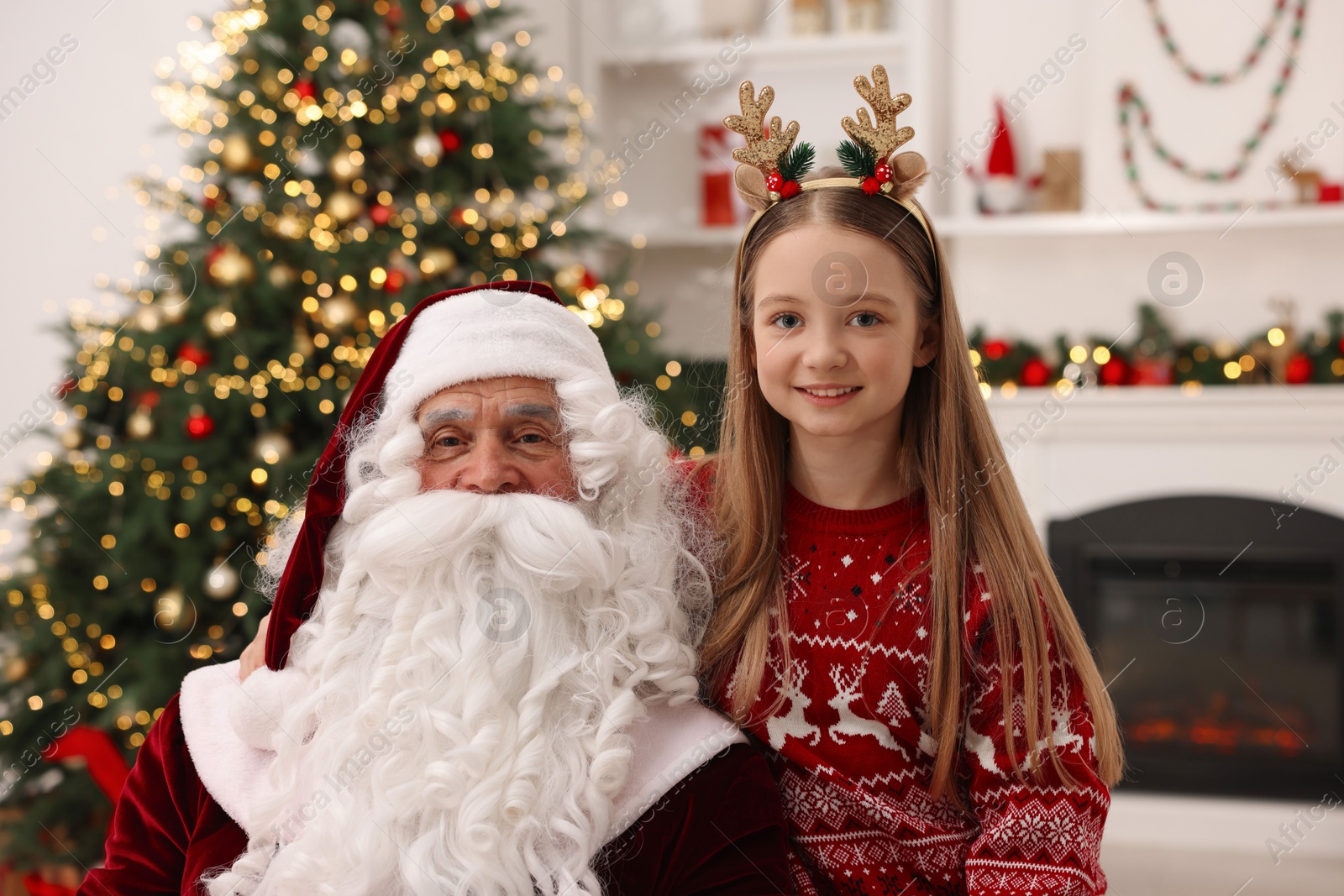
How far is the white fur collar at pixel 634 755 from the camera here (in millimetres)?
1416

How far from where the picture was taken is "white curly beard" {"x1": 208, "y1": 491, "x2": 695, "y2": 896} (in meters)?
1.33

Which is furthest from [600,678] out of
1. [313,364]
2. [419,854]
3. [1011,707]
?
[313,364]

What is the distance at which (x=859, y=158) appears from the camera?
4.88 feet

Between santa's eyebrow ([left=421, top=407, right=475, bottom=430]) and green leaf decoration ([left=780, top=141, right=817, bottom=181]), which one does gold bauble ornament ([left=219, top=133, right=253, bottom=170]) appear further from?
green leaf decoration ([left=780, top=141, right=817, bottom=181])

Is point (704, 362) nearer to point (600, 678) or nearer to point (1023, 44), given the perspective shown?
point (600, 678)

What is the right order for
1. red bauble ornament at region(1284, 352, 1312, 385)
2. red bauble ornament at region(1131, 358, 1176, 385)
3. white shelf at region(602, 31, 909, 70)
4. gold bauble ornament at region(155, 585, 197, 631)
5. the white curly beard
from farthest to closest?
white shelf at region(602, 31, 909, 70)
red bauble ornament at region(1131, 358, 1176, 385)
red bauble ornament at region(1284, 352, 1312, 385)
gold bauble ornament at region(155, 585, 197, 631)
the white curly beard

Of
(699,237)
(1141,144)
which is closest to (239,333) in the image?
(699,237)

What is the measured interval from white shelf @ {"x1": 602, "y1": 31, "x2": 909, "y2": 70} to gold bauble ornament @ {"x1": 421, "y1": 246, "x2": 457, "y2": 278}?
189cm

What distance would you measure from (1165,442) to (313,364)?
2.99 m

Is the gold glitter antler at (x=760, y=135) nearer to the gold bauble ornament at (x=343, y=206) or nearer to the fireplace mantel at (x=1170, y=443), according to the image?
the gold bauble ornament at (x=343, y=206)

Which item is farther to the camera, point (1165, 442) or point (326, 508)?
point (1165, 442)

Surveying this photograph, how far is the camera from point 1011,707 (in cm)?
143

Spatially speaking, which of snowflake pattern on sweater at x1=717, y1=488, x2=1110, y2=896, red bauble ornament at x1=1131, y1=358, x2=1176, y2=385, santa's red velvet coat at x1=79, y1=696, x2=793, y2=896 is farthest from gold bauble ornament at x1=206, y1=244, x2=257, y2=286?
red bauble ornament at x1=1131, y1=358, x2=1176, y2=385

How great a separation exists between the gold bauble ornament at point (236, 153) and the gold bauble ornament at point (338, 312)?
1.49 feet
